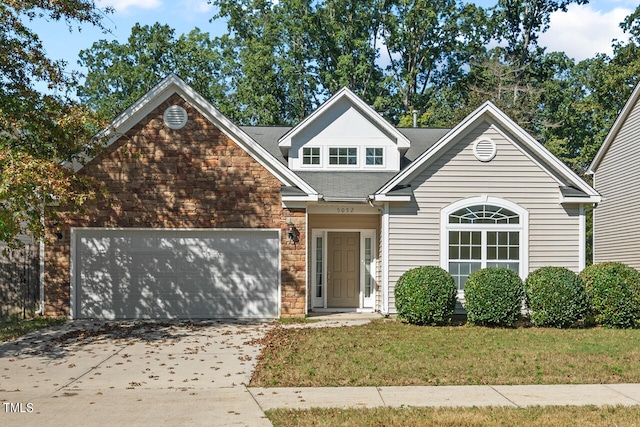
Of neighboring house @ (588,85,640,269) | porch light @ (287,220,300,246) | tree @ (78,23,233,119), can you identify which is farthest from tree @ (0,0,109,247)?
tree @ (78,23,233,119)

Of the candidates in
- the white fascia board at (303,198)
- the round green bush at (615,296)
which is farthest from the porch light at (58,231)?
the round green bush at (615,296)

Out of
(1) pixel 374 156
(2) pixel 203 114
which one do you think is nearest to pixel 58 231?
(2) pixel 203 114

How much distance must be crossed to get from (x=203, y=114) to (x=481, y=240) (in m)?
7.47

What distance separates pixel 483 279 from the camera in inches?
616

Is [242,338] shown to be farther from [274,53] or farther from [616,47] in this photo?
[274,53]

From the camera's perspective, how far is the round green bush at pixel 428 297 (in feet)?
51.5

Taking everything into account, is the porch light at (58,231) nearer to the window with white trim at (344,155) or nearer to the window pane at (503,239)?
the window with white trim at (344,155)

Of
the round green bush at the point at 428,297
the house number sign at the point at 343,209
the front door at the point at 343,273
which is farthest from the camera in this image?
the front door at the point at 343,273

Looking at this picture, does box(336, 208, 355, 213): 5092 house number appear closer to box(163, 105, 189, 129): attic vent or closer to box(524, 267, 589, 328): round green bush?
box(163, 105, 189, 129): attic vent

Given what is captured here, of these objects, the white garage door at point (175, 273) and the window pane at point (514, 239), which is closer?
the white garage door at point (175, 273)

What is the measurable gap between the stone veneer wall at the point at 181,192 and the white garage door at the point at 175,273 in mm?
269

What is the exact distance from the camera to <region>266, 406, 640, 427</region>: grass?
25.4 feet

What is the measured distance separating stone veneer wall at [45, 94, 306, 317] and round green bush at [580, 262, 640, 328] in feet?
22.2

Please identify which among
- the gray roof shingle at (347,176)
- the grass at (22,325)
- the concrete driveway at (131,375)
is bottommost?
the grass at (22,325)
